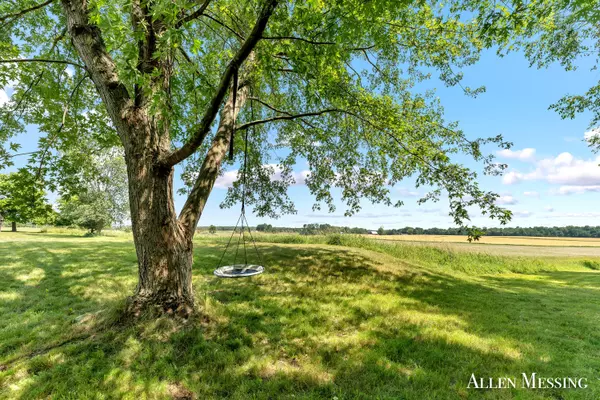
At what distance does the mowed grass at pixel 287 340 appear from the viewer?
116 inches

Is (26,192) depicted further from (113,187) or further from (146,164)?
(113,187)

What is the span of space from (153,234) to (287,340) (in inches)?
104

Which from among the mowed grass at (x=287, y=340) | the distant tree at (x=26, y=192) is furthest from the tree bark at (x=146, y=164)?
the distant tree at (x=26, y=192)

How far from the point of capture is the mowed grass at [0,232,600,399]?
2.95 metres

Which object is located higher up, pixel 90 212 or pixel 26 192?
pixel 26 192

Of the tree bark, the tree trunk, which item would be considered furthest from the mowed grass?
the tree bark

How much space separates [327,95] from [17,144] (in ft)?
25.2

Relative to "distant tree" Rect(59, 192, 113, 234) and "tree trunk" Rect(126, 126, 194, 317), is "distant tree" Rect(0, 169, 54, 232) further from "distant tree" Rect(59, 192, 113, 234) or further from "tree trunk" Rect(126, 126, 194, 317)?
"distant tree" Rect(59, 192, 113, 234)

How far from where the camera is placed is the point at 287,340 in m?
4.08

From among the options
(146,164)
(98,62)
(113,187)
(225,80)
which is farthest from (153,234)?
(113,187)

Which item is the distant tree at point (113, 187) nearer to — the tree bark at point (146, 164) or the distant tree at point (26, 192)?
the distant tree at point (26, 192)

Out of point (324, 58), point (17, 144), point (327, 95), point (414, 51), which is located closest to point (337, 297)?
point (327, 95)

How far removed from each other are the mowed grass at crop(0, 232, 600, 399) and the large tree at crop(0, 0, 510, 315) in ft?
2.87

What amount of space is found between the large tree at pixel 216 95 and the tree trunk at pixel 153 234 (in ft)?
0.06
